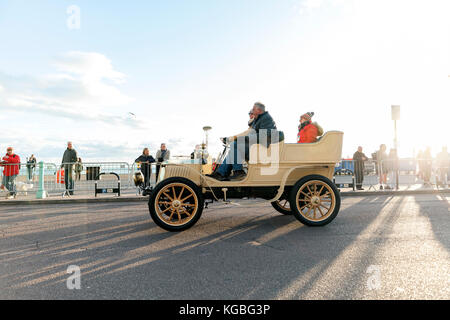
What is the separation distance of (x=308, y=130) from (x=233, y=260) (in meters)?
3.10

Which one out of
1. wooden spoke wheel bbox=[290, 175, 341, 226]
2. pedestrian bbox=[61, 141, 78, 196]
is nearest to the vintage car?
wooden spoke wheel bbox=[290, 175, 341, 226]

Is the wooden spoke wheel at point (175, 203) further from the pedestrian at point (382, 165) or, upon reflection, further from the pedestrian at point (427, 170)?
the pedestrian at point (427, 170)

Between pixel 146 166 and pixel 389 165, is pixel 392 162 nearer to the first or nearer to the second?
pixel 389 165

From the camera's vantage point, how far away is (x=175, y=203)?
183 inches

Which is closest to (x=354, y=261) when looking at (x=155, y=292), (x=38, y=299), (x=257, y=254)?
(x=257, y=254)

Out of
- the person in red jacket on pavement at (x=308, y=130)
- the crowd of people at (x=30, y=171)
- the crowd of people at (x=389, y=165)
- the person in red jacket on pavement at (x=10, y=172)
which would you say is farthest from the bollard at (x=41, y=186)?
the crowd of people at (x=389, y=165)

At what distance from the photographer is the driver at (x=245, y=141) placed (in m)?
4.92

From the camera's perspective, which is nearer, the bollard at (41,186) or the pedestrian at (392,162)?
the bollard at (41,186)

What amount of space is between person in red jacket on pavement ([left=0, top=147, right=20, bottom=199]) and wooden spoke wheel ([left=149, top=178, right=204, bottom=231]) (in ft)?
30.3

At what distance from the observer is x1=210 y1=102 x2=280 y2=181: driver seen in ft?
16.1

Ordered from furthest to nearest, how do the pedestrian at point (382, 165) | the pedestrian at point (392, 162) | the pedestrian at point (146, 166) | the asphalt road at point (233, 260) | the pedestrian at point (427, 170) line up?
the pedestrian at point (427, 170) < the pedestrian at point (382, 165) < the pedestrian at point (392, 162) < the pedestrian at point (146, 166) < the asphalt road at point (233, 260)

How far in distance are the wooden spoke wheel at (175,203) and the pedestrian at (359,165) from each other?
9595 mm

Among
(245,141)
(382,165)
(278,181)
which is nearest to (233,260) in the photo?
A: (278,181)

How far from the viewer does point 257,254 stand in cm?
347
